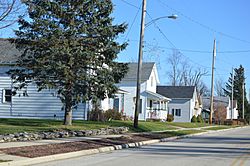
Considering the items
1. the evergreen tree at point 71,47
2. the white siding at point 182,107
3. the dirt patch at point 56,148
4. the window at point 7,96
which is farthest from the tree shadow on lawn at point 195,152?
the white siding at point 182,107

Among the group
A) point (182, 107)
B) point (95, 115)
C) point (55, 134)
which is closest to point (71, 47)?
point (55, 134)

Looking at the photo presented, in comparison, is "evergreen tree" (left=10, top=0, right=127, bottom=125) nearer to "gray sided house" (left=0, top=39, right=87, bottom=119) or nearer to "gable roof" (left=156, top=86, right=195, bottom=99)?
"gray sided house" (left=0, top=39, right=87, bottom=119)

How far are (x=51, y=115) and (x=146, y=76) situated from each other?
22308mm

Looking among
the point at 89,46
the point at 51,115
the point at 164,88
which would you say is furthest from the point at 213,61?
the point at 89,46

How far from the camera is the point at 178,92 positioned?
71.8 metres

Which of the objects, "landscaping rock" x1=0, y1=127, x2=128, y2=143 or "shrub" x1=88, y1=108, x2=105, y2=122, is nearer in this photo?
"landscaping rock" x1=0, y1=127, x2=128, y2=143

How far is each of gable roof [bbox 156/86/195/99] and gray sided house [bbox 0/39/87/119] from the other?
1512 inches

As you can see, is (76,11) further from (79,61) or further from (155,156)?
(155,156)

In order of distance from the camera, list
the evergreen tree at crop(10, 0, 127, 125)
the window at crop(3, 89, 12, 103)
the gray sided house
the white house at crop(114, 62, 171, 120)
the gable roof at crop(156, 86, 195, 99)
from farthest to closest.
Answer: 1. the gable roof at crop(156, 86, 195, 99)
2. the white house at crop(114, 62, 171, 120)
3. the window at crop(3, 89, 12, 103)
4. the gray sided house
5. the evergreen tree at crop(10, 0, 127, 125)

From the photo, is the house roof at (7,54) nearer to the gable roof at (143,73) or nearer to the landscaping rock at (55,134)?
the landscaping rock at (55,134)

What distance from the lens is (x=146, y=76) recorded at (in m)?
54.9

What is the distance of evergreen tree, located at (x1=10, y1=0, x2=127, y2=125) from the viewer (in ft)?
81.2

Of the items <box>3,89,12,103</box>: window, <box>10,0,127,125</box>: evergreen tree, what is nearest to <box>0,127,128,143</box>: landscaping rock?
<box>10,0,127,125</box>: evergreen tree

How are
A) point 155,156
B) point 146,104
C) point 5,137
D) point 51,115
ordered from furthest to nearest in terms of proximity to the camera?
1. point 146,104
2. point 51,115
3. point 5,137
4. point 155,156
